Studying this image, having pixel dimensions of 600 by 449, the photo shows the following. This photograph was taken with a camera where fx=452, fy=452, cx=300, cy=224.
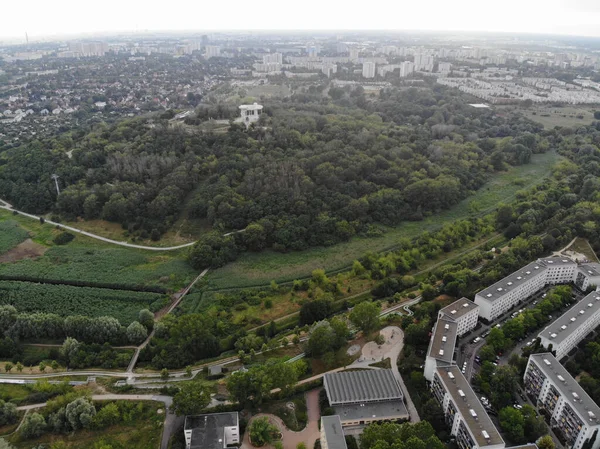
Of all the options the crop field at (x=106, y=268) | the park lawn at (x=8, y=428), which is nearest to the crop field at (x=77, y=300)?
the crop field at (x=106, y=268)

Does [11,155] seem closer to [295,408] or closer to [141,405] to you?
[141,405]

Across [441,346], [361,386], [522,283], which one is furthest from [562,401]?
[522,283]

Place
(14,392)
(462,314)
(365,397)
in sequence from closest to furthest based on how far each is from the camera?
(365,397), (14,392), (462,314)

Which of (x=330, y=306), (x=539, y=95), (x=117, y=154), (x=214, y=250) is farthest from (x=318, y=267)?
(x=539, y=95)

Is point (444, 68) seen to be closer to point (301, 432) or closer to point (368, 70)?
point (368, 70)

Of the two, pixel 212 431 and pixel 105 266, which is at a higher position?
pixel 212 431

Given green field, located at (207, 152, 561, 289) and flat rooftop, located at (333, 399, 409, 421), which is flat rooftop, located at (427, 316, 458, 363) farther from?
green field, located at (207, 152, 561, 289)

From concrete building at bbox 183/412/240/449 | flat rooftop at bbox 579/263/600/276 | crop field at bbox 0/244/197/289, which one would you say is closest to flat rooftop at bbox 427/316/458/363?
concrete building at bbox 183/412/240/449
